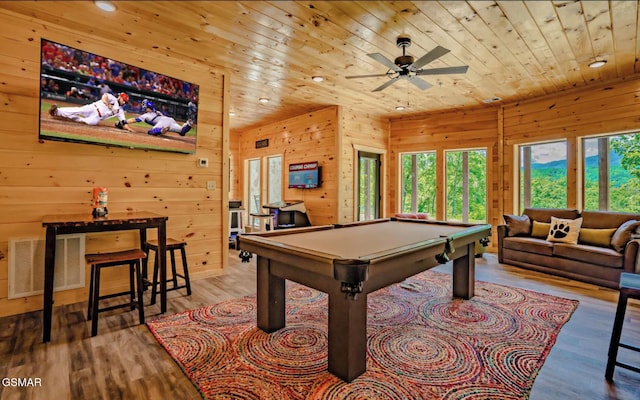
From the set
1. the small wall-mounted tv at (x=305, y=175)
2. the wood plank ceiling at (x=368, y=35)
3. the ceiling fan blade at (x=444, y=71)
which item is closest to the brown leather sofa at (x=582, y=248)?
the wood plank ceiling at (x=368, y=35)

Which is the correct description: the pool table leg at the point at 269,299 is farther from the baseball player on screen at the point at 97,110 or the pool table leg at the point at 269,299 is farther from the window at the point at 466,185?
the window at the point at 466,185

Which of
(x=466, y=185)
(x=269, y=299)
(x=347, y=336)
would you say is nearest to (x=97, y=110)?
(x=269, y=299)

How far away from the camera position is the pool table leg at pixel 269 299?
2.47m

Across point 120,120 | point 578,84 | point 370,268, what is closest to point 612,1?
point 578,84

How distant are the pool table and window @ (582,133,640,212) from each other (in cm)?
329

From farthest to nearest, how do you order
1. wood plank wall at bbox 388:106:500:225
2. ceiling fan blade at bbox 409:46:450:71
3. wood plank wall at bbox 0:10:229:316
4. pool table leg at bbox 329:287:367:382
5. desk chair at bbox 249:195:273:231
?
1. desk chair at bbox 249:195:273:231
2. wood plank wall at bbox 388:106:500:225
3. wood plank wall at bbox 0:10:229:316
4. ceiling fan blade at bbox 409:46:450:71
5. pool table leg at bbox 329:287:367:382

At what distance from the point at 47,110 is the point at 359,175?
4.91 metres

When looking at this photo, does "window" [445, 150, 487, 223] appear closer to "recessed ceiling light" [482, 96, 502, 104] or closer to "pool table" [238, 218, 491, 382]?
"recessed ceiling light" [482, 96, 502, 104]

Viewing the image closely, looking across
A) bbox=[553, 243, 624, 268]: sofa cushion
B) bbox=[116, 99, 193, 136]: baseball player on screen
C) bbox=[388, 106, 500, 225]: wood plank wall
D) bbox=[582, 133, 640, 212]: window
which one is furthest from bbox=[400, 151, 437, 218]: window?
bbox=[116, 99, 193, 136]: baseball player on screen

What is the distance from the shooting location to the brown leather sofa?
141 inches

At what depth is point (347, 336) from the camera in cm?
186

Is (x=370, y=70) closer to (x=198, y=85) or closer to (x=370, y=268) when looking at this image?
(x=198, y=85)

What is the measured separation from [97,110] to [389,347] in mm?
3459

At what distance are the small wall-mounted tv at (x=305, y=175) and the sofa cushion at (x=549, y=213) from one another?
12.0 ft
